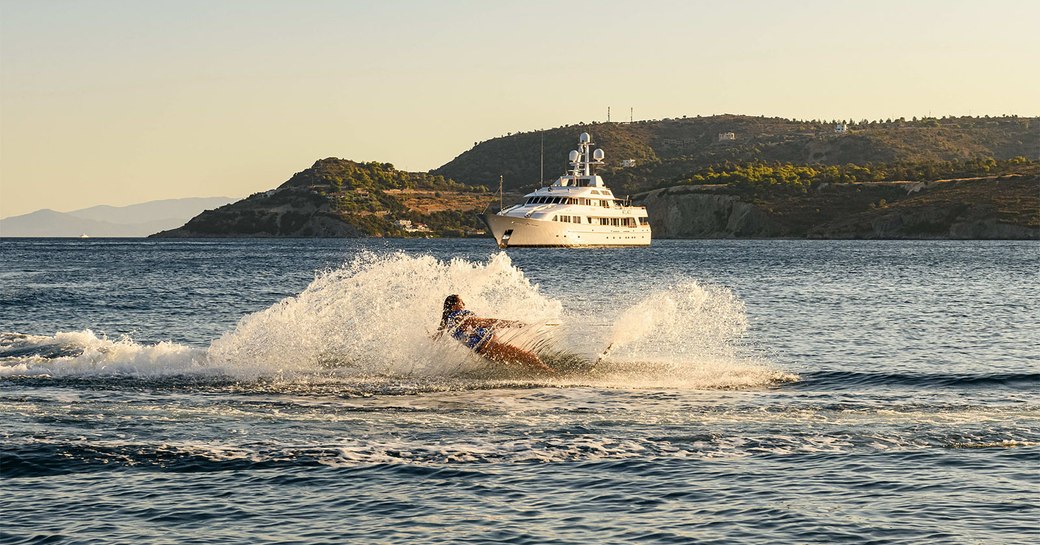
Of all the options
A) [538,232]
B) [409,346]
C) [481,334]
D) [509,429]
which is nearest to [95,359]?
[409,346]

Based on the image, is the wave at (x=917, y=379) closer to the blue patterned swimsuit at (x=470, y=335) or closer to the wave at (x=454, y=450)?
the wave at (x=454, y=450)

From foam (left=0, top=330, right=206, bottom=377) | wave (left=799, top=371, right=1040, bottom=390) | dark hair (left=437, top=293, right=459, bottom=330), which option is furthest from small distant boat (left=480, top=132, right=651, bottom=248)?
wave (left=799, top=371, right=1040, bottom=390)

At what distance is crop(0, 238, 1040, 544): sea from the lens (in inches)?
494

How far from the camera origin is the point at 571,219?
14100 cm

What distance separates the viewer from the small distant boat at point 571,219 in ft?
444

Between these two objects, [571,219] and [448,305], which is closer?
[448,305]

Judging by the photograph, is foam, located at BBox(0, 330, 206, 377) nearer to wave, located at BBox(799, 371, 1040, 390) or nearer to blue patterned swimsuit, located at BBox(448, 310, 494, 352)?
blue patterned swimsuit, located at BBox(448, 310, 494, 352)

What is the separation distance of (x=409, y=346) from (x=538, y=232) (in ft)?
365

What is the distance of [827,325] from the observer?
38125 millimetres

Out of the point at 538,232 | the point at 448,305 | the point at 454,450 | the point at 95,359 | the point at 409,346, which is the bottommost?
the point at 454,450

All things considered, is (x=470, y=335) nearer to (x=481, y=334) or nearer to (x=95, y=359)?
(x=481, y=334)

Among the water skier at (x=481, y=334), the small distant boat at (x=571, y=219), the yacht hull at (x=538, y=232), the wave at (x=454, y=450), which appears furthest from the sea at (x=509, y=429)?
the small distant boat at (x=571, y=219)

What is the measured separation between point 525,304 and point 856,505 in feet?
49.7

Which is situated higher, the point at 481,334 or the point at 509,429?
the point at 481,334
